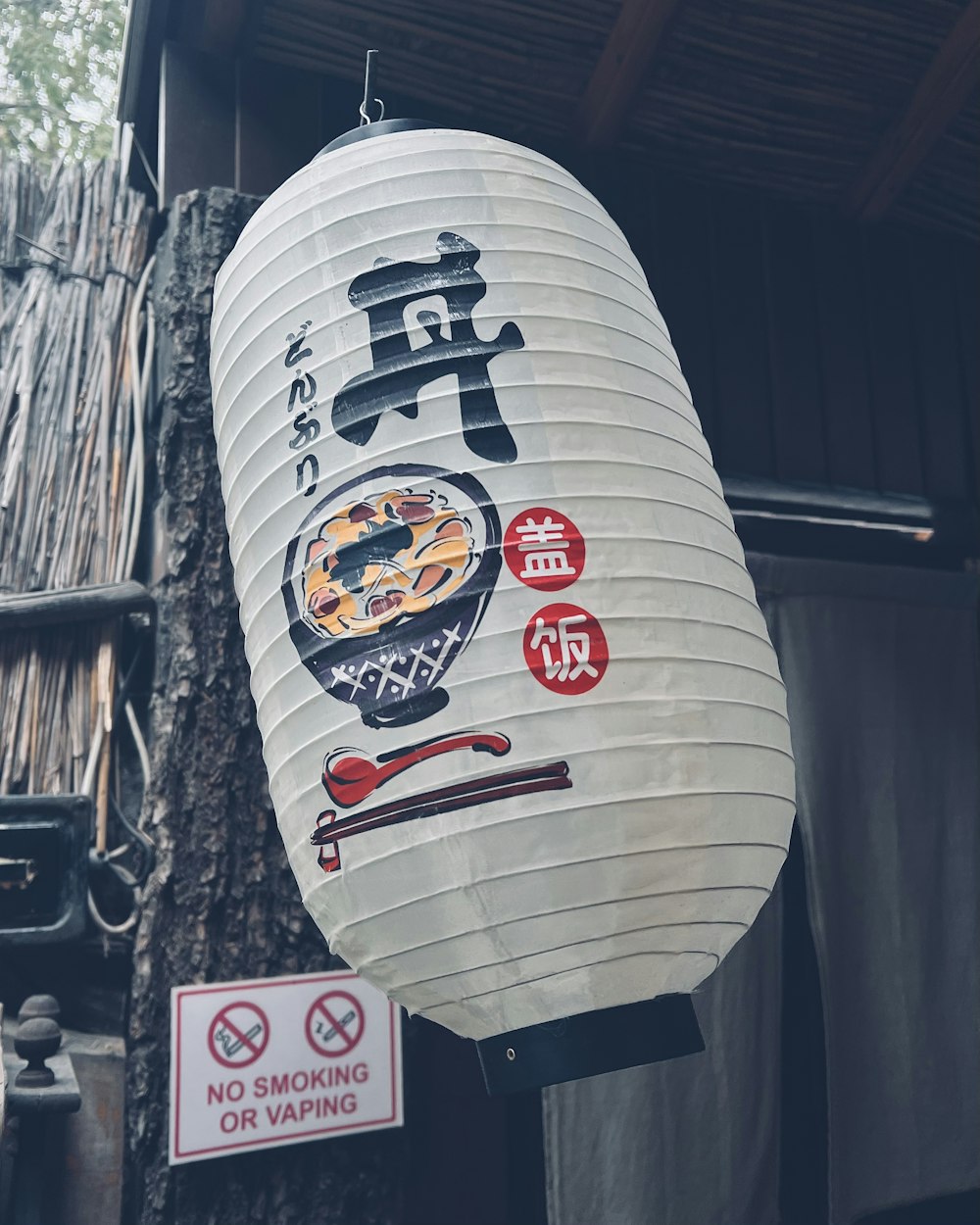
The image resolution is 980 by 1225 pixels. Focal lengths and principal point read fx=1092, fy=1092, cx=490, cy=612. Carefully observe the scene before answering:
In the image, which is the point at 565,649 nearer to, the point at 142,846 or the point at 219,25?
the point at 142,846

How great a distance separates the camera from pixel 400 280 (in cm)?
206

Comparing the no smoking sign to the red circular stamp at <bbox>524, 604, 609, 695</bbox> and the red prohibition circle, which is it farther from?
the red circular stamp at <bbox>524, 604, 609, 695</bbox>

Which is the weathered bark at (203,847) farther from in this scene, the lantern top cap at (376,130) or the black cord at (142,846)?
the lantern top cap at (376,130)

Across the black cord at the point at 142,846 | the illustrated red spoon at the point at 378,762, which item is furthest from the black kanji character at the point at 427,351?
the black cord at the point at 142,846

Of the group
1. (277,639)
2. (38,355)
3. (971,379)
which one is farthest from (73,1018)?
(971,379)

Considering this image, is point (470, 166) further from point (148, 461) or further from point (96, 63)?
point (96, 63)

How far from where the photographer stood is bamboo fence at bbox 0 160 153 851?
318 centimetres

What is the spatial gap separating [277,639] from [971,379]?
11.9 ft

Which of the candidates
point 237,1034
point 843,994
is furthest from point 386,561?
point 843,994

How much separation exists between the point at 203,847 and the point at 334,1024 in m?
0.59

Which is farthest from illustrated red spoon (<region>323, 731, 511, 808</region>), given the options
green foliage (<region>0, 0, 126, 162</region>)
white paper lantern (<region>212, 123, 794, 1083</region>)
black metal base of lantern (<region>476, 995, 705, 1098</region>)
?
green foliage (<region>0, 0, 126, 162</region>)

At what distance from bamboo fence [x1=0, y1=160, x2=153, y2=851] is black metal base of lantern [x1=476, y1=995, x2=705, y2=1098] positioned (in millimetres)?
1712

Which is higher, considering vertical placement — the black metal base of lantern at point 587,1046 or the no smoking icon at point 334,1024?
the black metal base of lantern at point 587,1046

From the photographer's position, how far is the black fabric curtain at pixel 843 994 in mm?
3186
